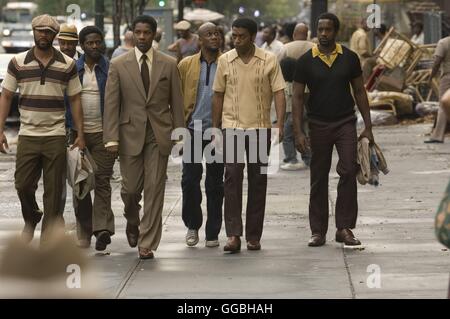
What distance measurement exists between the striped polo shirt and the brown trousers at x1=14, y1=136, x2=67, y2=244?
0.08 metres

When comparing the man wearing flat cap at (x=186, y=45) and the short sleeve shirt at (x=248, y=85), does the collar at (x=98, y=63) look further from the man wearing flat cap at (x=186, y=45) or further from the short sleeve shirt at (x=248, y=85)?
the man wearing flat cap at (x=186, y=45)

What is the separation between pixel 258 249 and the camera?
9.84 metres

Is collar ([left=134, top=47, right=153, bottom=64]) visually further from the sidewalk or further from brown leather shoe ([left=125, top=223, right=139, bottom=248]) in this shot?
the sidewalk

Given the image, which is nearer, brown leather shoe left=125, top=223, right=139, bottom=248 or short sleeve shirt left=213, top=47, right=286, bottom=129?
short sleeve shirt left=213, top=47, right=286, bottom=129

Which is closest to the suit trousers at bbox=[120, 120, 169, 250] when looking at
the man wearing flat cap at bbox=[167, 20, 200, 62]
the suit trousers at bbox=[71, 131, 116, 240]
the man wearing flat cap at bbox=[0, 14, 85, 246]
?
the suit trousers at bbox=[71, 131, 116, 240]

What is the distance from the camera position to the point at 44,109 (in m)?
9.33

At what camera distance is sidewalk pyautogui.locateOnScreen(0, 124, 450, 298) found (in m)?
7.96

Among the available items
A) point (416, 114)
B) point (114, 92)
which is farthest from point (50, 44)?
point (416, 114)

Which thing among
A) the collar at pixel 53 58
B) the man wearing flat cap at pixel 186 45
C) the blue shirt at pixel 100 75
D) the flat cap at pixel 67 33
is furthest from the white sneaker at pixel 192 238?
the man wearing flat cap at pixel 186 45

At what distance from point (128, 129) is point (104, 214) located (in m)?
0.89

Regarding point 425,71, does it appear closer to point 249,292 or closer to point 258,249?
point 258,249

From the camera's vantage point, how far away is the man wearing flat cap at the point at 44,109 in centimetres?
931

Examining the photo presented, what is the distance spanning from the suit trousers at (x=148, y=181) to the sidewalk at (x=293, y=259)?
22cm

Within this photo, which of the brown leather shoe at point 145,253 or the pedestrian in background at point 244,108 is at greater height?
the pedestrian in background at point 244,108
